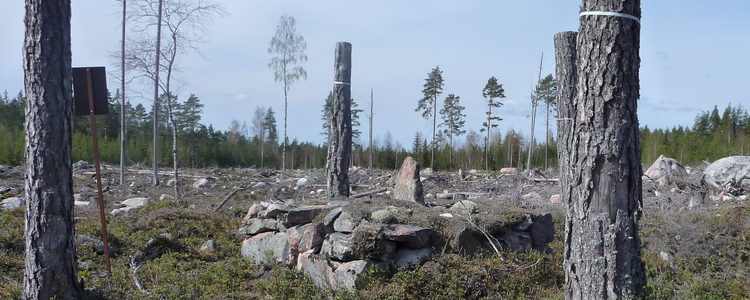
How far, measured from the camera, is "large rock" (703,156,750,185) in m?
12.4

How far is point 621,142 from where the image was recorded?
3.81m

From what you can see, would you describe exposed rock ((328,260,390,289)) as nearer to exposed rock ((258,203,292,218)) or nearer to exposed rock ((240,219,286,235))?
exposed rock ((240,219,286,235))

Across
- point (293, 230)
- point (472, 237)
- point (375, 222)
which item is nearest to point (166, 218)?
point (293, 230)

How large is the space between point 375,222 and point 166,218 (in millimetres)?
5478

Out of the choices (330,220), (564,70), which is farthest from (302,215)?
(564,70)

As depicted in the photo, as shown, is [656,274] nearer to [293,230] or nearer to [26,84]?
[293,230]

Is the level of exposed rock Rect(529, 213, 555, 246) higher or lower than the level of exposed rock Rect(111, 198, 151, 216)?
higher

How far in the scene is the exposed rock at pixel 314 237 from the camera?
239 inches

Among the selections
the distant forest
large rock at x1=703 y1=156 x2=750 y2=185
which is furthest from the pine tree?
large rock at x1=703 y1=156 x2=750 y2=185

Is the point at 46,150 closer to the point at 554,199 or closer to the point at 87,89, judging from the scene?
the point at 87,89

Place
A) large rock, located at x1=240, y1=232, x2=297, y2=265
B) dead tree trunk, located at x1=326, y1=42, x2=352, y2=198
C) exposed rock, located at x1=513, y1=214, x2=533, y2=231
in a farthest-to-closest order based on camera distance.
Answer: dead tree trunk, located at x1=326, y1=42, x2=352, y2=198, large rock, located at x1=240, y1=232, x2=297, y2=265, exposed rock, located at x1=513, y1=214, x2=533, y2=231

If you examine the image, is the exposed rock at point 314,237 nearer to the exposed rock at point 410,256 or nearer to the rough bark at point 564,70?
the exposed rock at point 410,256

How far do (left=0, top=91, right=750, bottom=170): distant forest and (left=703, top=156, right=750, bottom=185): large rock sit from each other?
19861mm

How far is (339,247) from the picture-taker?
543 centimetres
